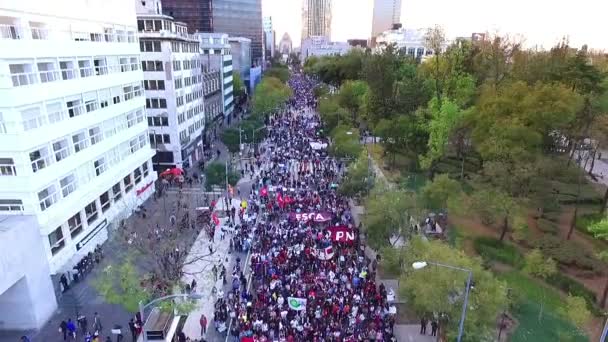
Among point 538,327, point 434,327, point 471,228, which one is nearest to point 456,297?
point 434,327

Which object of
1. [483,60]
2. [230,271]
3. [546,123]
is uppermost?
[483,60]

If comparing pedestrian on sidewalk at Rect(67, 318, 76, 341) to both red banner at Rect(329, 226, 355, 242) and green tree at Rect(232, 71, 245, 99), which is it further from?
green tree at Rect(232, 71, 245, 99)

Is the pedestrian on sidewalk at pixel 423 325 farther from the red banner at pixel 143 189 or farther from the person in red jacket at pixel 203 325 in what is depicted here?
the red banner at pixel 143 189

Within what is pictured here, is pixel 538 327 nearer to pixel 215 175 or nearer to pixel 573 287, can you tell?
pixel 573 287

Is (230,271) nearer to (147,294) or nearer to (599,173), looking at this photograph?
(147,294)

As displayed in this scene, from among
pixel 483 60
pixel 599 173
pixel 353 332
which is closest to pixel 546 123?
pixel 599 173

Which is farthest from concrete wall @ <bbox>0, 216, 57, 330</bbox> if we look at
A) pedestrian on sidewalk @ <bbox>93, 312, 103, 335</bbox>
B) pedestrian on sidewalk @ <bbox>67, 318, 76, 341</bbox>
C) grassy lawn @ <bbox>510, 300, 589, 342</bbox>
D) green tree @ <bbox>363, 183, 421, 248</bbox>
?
grassy lawn @ <bbox>510, 300, 589, 342</bbox>
